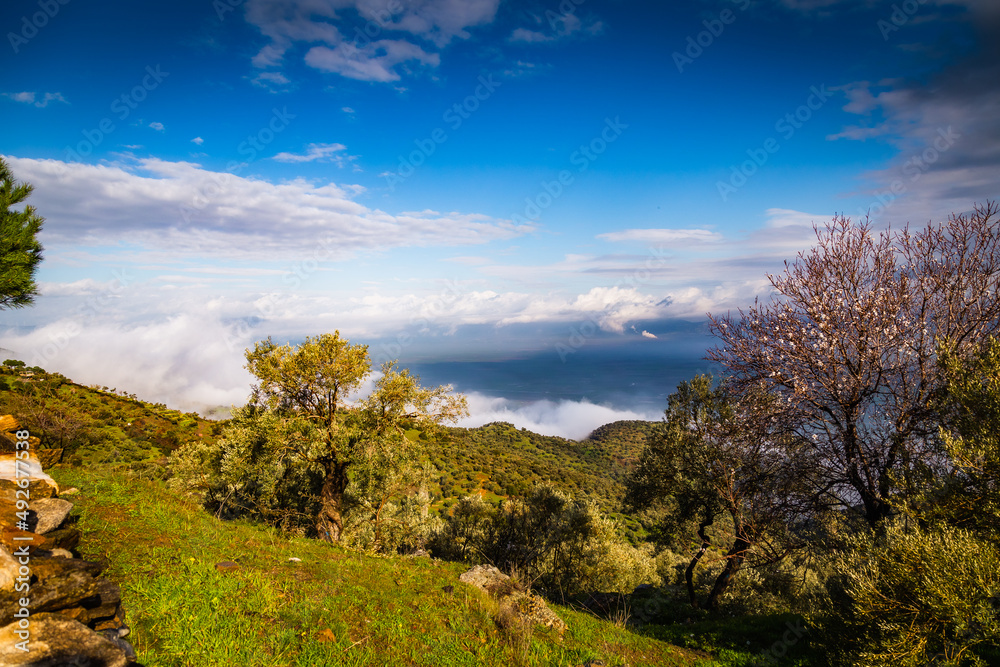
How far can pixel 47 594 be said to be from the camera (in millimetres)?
4191

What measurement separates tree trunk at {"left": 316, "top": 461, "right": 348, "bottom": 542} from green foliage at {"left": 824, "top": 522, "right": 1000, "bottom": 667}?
15991 mm

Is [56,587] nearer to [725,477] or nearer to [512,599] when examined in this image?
[512,599]

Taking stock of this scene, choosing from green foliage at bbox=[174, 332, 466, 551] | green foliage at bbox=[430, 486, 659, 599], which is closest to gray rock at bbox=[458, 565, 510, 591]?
green foliage at bbox=[174, 332, 466, 551]

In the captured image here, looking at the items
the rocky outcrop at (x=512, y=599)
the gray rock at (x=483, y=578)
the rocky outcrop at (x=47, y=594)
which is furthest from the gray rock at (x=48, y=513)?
the gray rock at (x=483, y=578)

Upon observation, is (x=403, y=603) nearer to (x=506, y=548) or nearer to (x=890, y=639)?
(x=890, y=639)

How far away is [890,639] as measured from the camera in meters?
6.47

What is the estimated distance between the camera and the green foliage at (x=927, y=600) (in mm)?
5926

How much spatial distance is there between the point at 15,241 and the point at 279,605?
16.5 m

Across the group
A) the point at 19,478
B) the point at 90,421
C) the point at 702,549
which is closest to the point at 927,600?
the point at 702,549

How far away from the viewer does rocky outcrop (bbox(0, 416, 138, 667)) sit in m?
3.61

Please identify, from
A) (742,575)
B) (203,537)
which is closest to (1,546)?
(203,537)

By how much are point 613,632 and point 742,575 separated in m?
15.2

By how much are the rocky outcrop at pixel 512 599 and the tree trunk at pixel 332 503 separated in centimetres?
704

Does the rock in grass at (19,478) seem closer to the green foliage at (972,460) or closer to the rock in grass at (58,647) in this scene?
the rock in grass at (58,647)
